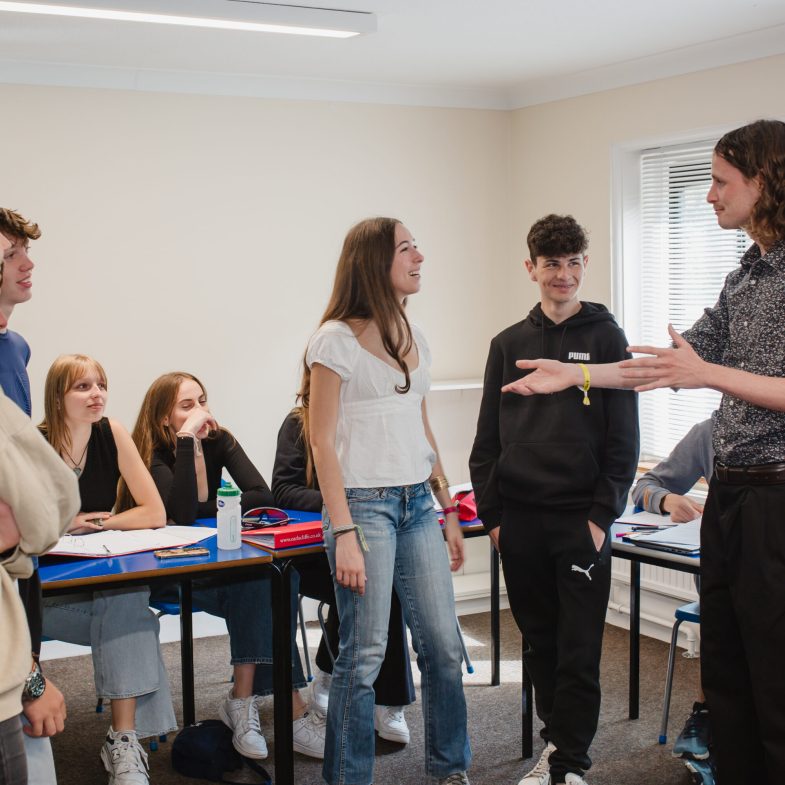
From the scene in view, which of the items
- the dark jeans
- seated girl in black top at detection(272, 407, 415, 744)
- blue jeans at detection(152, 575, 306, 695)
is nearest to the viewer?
the dark jeans

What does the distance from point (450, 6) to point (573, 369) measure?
68.8 inches

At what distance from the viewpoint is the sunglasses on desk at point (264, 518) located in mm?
3086

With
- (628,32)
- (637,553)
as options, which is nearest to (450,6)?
(628,32)

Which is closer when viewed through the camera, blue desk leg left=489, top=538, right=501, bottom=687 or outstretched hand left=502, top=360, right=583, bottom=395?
outstretched hand left=502, top=360, right=583, bottom=395

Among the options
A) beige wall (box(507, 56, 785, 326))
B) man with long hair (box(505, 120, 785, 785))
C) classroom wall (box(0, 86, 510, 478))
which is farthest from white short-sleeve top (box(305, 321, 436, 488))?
beige wall (box(507, 56, 785, 326))

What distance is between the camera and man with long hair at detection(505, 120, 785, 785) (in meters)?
2.09

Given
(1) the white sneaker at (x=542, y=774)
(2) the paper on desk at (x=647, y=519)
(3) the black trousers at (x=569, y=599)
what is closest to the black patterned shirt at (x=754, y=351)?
(3) the black trousers at (x=569, y=599)

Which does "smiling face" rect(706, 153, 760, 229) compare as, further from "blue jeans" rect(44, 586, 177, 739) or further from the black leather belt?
"blue jeans" rect(44, 586, 177, 739)

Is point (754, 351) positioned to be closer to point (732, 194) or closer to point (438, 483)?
point (732, 194)

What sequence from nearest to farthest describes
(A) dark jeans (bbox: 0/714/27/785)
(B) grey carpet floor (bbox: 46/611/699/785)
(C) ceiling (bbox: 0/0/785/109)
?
(A) dark jeans (bbox: 0/714/27/785) < (B) grey carpet floor (bbox: 46/611/699/785) < (C) ceiling (bbox: 0/0/785/109)

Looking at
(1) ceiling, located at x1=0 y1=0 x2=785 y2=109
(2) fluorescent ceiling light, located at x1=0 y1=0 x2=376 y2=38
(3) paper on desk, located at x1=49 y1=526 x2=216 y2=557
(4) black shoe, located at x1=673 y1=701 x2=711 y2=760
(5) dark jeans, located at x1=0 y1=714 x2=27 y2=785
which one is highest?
(1) ceiling, located at x1=0 y1=0 x2=785 y2=109

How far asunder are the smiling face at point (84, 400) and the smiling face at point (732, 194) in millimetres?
1983

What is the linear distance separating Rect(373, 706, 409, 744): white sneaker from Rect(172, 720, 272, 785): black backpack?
1.45 feet

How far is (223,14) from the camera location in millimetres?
3424
